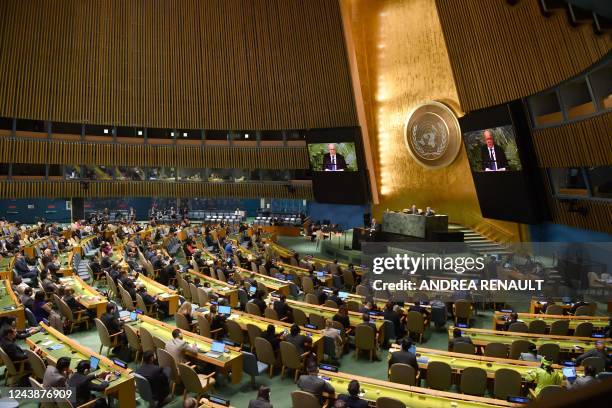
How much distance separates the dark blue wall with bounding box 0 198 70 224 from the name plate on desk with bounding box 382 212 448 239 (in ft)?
65.4

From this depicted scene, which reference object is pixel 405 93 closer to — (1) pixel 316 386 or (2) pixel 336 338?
(2) pixel 336 338

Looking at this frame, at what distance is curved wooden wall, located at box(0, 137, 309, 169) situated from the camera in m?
23.5

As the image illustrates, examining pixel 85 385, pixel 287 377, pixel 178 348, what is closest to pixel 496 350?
pixel 287 377

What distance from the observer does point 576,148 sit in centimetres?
1285

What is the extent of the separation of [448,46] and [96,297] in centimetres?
1441

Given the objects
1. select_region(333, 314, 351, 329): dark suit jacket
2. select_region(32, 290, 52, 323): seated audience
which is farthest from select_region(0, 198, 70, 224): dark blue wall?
select_region(333, 314, 351, 329): dark suit jacket

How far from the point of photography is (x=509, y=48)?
1379cm

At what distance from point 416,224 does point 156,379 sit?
42.6 feet

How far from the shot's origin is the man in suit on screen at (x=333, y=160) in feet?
78.7

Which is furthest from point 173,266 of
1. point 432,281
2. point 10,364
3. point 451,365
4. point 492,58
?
point 492,58

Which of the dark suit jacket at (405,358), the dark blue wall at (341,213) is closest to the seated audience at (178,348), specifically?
the dark suit jacket at (405,358)

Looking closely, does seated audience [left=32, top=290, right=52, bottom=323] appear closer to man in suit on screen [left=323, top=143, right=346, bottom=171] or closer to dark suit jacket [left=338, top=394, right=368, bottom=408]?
dark suit jacket [left=338, top=394, right=368, bottom=408]

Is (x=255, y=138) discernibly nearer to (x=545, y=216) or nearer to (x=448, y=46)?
(x=448, y=46)

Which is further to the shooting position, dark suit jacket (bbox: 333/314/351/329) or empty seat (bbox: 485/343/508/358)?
dark suit jacket (bbox: 333/314/351/329)
